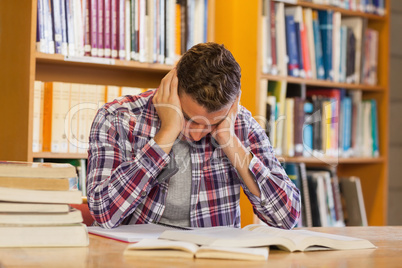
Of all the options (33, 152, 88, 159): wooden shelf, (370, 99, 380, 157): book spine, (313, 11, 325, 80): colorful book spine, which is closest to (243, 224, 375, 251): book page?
(33, 152, 88, 159): wooden shelf

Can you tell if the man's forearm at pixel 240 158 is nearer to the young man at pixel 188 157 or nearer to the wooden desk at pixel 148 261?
the young man at pixel 188 157

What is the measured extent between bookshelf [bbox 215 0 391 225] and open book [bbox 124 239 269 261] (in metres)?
1.40

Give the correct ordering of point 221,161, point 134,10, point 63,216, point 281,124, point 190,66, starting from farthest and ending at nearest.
A: point 281,124
point 134,10
point 221,161
point 190,66
point 63,216

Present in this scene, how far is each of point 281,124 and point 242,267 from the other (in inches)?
67.4

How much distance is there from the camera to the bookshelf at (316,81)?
8.07 ft

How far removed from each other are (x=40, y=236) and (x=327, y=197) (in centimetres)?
194

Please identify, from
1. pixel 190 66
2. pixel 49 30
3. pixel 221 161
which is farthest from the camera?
pixel 49 30

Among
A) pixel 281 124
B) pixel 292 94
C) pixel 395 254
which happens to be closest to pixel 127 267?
pixel 395 254

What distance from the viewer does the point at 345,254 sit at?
3.70 feet

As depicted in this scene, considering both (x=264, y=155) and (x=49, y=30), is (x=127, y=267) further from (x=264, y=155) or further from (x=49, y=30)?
(x=49, y=30)

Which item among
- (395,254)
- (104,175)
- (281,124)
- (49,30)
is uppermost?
(49,30)

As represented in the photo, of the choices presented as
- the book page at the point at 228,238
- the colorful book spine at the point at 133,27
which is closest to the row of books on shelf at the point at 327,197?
the colorful book spine at the point at 133,27

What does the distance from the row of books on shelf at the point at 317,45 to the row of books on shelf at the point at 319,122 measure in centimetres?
9

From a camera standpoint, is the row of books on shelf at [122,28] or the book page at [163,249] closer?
the book page at [163,249]
